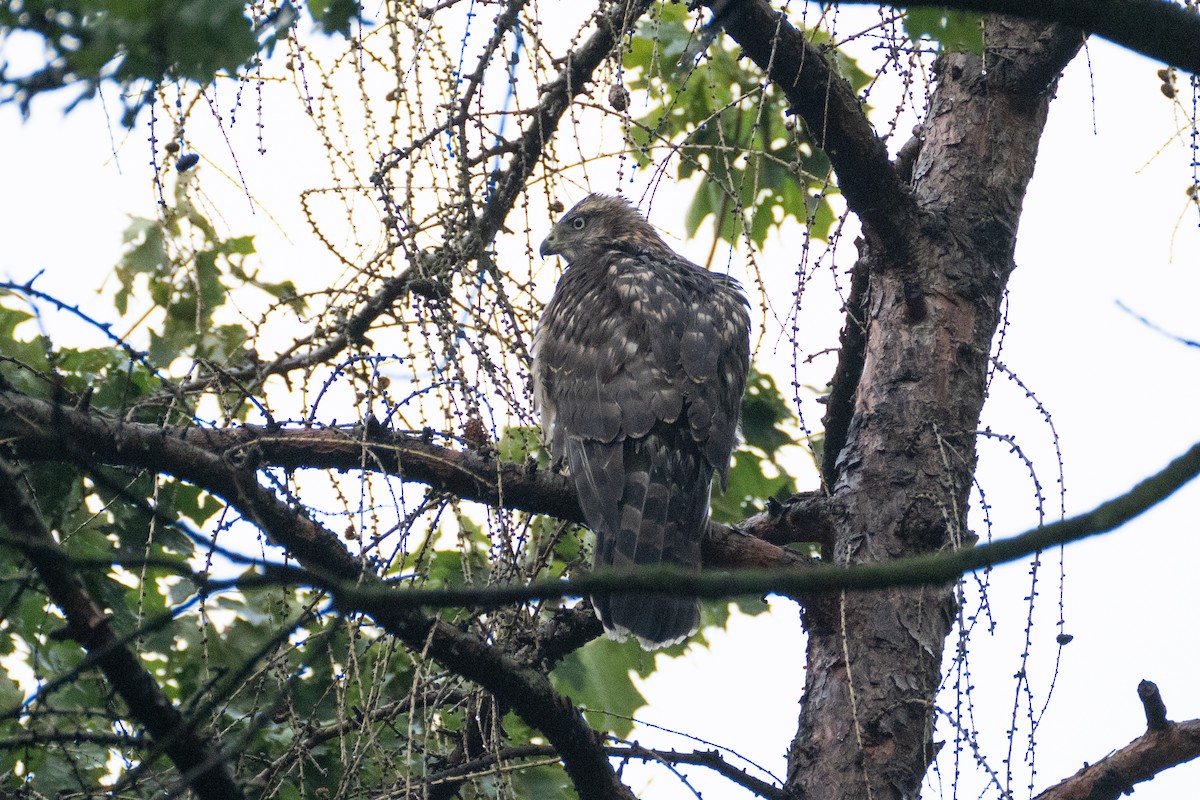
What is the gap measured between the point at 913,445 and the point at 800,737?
3.23 ft

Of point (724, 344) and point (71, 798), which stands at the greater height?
point (724, 344)

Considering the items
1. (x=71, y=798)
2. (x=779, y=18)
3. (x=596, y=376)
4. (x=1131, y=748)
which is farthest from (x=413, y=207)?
(x=1131, y=748)

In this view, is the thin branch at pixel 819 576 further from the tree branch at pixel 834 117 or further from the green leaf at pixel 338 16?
the tree branch at pixel 834 117

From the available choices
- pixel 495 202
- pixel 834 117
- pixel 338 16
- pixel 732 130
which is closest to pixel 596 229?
pixel 732 130

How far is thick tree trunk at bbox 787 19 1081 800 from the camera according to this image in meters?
3.37

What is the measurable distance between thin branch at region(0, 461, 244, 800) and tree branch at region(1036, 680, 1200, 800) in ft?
7.26

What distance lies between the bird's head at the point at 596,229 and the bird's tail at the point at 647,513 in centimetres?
202

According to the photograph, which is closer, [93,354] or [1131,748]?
[1131,748]

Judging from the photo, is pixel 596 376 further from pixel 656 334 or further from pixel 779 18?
pixel 779 18

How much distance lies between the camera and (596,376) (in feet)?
15.8

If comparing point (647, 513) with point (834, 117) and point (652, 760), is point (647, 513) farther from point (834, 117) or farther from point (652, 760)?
point (834, 117)

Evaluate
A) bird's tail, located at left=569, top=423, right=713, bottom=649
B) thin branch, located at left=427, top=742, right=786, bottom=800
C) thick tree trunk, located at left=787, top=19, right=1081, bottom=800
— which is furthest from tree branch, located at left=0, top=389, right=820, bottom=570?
thin branch, located at left=427, top=742, right=786, bottom=800

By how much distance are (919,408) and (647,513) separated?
100 cm

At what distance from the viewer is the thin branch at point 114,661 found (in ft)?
6.64
